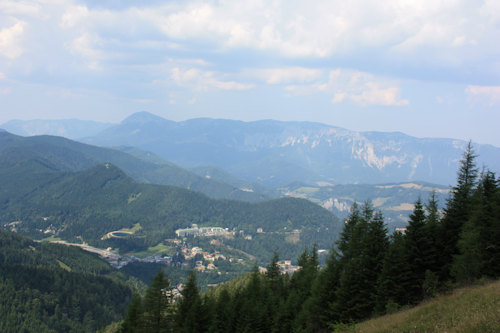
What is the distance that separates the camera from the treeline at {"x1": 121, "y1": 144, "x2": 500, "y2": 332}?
25.1 meters

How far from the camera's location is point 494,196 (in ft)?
92.4

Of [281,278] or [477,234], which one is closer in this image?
[477,234]

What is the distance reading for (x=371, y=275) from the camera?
2881cm

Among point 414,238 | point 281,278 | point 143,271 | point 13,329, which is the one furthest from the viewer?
point 143,271

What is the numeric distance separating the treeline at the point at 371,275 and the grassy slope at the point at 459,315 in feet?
12.7

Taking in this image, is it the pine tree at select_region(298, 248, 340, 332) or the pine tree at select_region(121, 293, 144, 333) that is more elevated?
the pine tree at select_region(298, 248, 340, 332)

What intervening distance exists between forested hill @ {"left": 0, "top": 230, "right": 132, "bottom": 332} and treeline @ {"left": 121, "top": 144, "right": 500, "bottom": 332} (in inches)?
1626

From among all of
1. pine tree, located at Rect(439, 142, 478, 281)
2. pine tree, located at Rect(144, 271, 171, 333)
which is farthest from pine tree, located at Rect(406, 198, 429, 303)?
pine tree, located at Rect(144, 271, 171, 333)

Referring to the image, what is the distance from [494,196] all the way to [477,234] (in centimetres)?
628

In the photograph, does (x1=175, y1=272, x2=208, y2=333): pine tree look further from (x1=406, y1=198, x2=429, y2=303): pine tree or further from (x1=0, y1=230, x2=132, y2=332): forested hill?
(x1=0, y1=230, x2=132, y2=332): forested hill

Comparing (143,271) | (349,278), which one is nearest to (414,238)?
(349,278)

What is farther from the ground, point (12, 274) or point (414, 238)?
point (414, 238)

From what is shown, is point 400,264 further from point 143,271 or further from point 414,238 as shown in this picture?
point 143,271

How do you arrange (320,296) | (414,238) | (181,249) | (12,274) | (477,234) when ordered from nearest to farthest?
(477,234) → (414,238) → (320,296) → (12,274) → (181,249)
